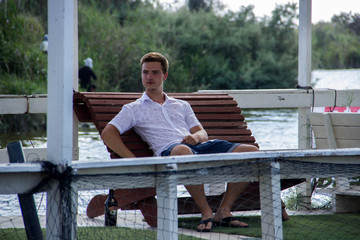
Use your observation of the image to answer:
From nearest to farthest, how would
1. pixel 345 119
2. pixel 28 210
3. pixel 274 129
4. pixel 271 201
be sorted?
1. pixel 28 210
2. pixel 271 201
3. pixel 345 119
4. pixel 274 129

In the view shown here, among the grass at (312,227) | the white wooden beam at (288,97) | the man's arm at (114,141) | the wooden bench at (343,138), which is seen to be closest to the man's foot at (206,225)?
the grass at (312,227)

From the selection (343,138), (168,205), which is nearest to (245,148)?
(168,205)

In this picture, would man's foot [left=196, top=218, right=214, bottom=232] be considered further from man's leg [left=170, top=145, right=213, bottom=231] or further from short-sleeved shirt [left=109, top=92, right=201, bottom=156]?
short-sleeved shirt [left=109, top=92, right=201, bottom=156]

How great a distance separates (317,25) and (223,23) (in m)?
9.54

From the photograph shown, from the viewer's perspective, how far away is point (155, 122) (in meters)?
4.21

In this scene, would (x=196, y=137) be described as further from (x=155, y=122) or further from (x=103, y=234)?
(x=103, y=234)

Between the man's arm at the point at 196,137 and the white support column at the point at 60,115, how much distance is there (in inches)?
56.8

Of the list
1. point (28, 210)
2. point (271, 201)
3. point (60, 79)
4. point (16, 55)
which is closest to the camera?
point (60, 79)

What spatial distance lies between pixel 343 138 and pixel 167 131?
1.63m

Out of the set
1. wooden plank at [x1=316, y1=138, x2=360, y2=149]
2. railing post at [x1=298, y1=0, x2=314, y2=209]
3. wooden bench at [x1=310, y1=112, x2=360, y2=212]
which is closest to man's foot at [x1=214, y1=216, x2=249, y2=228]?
wooden bench at [x1=310, y1=112, x2=360, y2=212]

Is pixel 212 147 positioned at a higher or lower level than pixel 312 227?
A: higher

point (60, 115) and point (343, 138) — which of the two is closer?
point (60, 115)

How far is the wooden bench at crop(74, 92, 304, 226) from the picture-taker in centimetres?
412

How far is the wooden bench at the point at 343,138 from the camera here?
4.73m
